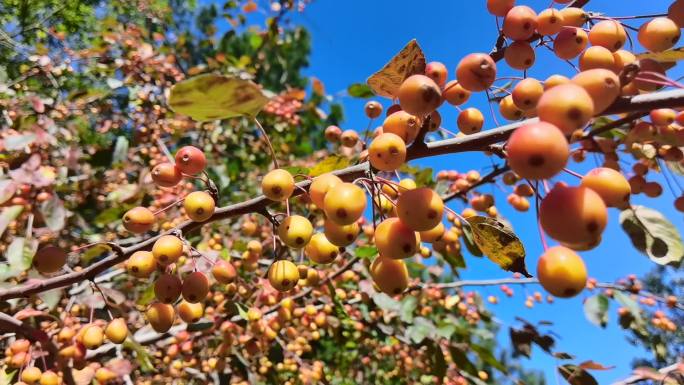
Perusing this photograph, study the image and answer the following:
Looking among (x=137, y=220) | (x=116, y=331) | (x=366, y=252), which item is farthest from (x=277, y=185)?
(x=366, y=252)

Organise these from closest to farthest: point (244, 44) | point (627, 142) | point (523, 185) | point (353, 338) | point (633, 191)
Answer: point (627, 142)
point (633, 191)
point (523, 185)
point (353, 338)
point (244, 44)

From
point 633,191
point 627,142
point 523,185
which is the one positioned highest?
point 627,142

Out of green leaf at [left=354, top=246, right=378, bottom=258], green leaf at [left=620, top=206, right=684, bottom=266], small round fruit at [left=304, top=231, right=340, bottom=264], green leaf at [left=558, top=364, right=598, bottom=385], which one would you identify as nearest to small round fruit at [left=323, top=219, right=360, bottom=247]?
small round fruit at [left=304, top=231, right=340, bottom=264]

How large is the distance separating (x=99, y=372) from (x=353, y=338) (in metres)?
2.37

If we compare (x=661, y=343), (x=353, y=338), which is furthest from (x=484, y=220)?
(x=661, y=343)

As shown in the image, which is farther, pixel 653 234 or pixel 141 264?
pixel 653 234

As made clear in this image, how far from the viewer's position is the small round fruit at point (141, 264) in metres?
1.10

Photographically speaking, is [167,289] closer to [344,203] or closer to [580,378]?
[344,203]

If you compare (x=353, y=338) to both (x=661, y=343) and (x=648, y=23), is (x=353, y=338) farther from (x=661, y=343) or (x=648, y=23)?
(x=648, y=23)

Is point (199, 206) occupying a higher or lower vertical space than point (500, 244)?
lower

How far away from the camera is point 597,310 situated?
9.67ft

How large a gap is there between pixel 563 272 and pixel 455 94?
1.60 ft

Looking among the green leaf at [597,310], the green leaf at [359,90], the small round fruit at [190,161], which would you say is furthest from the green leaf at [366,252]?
the green leaf at [597,310]

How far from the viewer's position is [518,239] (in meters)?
0.97
